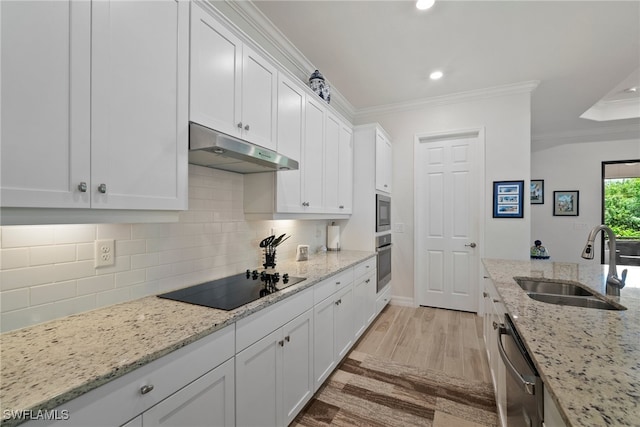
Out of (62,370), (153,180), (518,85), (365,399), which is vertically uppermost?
(518,85)

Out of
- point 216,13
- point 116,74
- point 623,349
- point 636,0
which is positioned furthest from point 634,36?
point 116,74

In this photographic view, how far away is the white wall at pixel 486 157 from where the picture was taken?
334cm

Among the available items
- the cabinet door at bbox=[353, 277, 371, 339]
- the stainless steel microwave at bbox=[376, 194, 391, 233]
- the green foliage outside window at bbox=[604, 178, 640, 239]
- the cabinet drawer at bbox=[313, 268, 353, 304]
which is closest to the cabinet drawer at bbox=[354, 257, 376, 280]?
the cabinet door at bbox=[353, 277, 371, 339]

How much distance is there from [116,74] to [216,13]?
28.5 inches

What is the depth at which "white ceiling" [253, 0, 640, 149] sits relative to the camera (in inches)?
84.7

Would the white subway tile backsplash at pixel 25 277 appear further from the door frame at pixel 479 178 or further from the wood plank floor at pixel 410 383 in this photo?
the door frame at pixel 479 178

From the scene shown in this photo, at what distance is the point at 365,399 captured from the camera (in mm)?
1987

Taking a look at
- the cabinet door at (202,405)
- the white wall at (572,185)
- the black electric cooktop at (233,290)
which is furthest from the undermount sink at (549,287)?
the white wall at (572,185)

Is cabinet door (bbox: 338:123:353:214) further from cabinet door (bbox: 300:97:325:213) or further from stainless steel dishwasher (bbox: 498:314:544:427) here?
stainless steel dishwasher (bbox: 498:314:544:427)

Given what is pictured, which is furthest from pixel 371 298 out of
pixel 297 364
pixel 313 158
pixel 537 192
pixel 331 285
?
pixel 537 192

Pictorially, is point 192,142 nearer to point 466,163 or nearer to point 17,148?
point 17,148

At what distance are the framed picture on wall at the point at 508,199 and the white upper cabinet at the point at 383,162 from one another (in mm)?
1285

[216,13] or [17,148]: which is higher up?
[216,13]

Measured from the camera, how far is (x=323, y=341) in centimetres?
203
